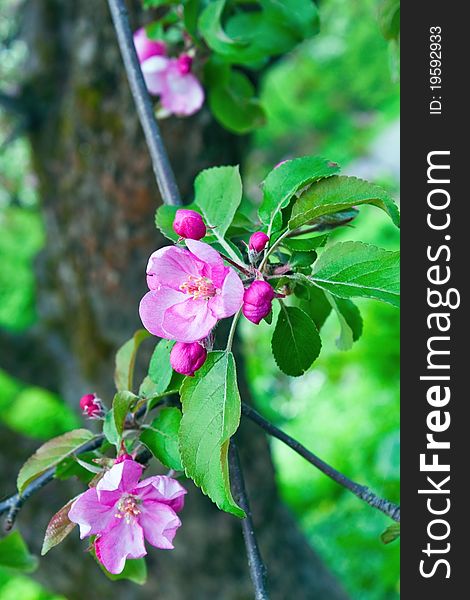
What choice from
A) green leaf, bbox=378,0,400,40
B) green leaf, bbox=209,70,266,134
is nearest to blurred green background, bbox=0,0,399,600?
green leaf, bbox=378,0,400,40

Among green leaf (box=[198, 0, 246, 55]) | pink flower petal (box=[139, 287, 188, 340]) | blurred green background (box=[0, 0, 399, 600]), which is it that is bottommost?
pink flower petal (box=[139, 287, 188, 340])

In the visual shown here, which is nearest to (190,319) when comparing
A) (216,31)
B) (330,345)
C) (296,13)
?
(216,31)

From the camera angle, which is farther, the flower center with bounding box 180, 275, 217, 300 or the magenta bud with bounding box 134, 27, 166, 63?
the magenta bud with bounding box 134, 27, 166, 63

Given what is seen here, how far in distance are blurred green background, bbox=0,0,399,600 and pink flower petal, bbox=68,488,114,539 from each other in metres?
0.33

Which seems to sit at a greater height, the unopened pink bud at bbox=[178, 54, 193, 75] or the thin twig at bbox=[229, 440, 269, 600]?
the unopened pink bud at bbox=[178, 54, 193, 75]

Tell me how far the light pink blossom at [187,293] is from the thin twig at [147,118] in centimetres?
17

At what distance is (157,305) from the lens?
46 centimetres

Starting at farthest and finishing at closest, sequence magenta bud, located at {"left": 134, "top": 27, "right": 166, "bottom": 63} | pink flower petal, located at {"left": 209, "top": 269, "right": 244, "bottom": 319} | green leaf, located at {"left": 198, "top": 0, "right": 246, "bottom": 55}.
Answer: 1. magenta bud, located at {"left": 134, "top": 27, "right": 166, "bottom": 63}
2. green leaf, located at {"left": 198, "top": 0, "right": 246, "bottom": 55}
3. pink flower petal, located at {"left": 209, "top": 269, "right": 244, "bottom": 319}

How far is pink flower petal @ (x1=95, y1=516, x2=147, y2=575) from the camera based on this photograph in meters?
0.49

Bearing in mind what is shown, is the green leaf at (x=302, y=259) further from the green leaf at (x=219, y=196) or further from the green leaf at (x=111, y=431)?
the green leaf at (x=111, y=431)

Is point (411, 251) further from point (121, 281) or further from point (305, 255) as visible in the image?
point (121, 281)

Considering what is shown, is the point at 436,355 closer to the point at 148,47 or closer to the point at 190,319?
the point at 190,319

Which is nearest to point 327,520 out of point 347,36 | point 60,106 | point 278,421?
point 278,421

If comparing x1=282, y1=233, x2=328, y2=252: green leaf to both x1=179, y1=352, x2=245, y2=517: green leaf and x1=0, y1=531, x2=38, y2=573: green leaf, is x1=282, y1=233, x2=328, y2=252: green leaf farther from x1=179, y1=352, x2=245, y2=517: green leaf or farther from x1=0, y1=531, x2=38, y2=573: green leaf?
x1=0, y1=531, x2=38, y2=573: green leaf
